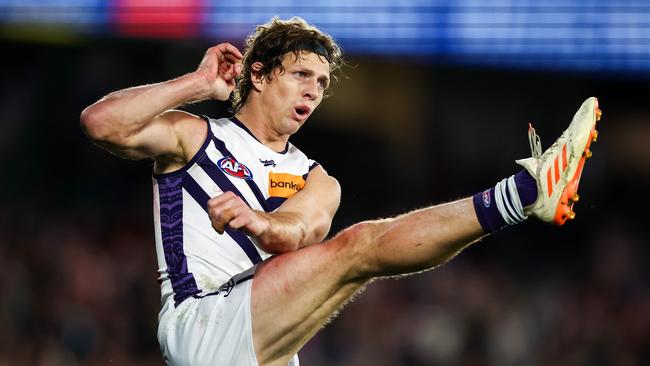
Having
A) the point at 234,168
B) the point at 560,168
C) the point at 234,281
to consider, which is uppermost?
the point at 560,168

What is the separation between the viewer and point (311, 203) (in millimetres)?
5336

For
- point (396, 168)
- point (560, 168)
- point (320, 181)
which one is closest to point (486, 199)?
point (560, 168)

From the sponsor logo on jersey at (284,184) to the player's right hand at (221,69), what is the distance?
1.61 feet

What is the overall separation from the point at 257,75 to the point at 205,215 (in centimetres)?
Result: 88

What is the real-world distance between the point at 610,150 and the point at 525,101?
1.07 meters

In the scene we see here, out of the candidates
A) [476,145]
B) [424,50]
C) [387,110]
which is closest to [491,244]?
[476,145]

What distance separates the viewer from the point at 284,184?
17.8 ft

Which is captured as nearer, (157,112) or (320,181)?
(157,112)

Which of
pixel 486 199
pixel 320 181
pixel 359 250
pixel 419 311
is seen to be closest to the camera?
pixel 486 199

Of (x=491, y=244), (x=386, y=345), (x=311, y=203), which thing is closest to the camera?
(x=311, y=203)

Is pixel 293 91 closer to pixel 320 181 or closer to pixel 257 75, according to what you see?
pixel 257 75

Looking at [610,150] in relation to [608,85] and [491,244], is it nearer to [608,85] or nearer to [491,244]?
[608,85]

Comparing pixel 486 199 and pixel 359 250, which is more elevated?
pixel 486 199

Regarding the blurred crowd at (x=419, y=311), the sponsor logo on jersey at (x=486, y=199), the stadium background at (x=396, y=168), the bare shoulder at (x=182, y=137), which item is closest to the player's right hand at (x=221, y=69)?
the bare shoulder at (x=182, y=137)
